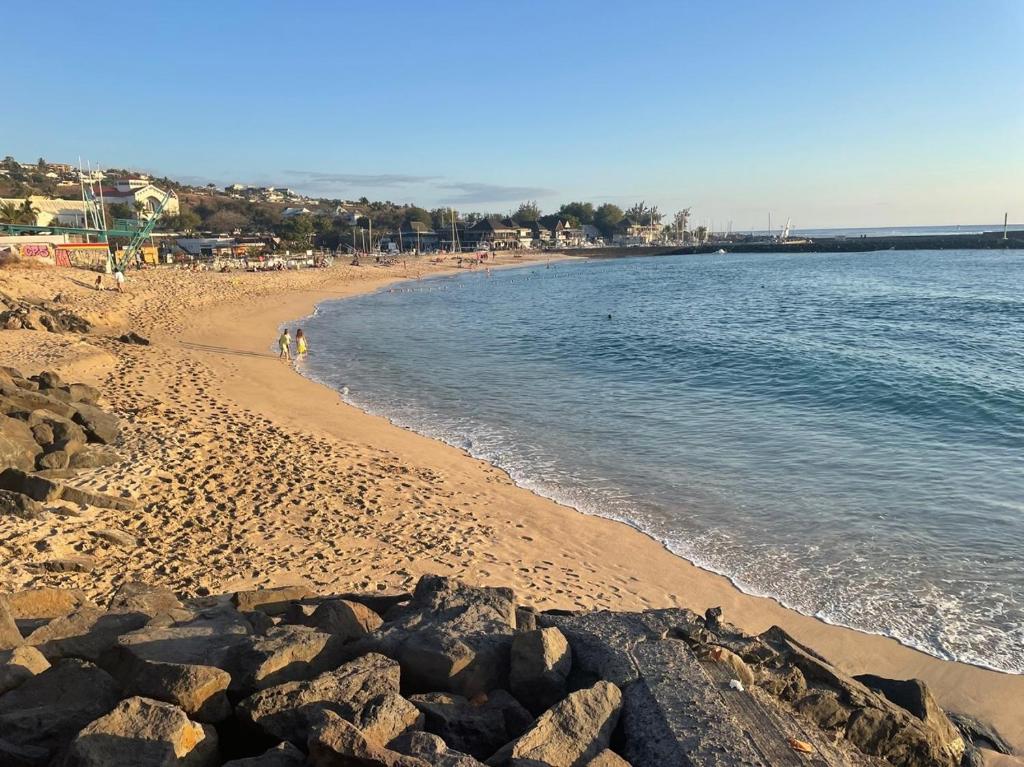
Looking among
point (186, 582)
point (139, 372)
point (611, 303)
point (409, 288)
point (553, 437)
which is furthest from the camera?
point (409, 288)

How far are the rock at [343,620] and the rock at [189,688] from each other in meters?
0.89

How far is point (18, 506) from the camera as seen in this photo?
7.43 meters

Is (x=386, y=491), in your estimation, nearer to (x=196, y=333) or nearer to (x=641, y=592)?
(x=641, y=592)

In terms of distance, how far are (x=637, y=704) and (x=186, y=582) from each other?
4.84 m

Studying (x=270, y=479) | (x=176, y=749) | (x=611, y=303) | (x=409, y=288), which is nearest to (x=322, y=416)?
(x=270, y=479)

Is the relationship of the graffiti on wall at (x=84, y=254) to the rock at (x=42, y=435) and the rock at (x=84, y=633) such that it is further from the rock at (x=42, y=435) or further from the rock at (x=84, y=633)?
the rock at (x=84, y=633)

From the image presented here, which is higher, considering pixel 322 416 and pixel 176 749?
pixel 176 749

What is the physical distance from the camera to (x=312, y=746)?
3.05 meters

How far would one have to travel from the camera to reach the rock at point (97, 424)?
10383 millimetres

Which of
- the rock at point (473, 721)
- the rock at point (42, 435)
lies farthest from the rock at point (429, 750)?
the rock at point (42, 435)

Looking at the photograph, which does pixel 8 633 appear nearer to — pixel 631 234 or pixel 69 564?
pixel 69 564

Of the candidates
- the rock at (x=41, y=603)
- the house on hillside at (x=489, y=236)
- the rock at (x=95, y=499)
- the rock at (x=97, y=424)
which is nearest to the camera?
the rock at (x=41, y=603)

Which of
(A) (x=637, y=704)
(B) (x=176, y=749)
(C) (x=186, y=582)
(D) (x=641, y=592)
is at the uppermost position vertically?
(B) (x=176, y=749)

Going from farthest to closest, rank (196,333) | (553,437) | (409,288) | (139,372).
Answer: (409,288) → (196,333) → (139,372) → (553,437)
